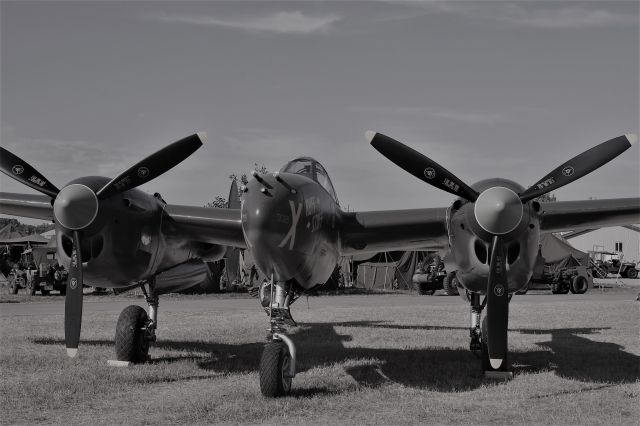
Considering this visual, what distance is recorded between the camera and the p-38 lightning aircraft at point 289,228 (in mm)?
8523

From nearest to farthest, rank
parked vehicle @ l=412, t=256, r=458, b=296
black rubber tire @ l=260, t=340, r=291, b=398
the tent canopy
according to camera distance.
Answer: black rubber tire @ l=260, t=340, r=291, b=398, parked vehicle @ l=412, t=256, r=458, b=296, the tent canopy

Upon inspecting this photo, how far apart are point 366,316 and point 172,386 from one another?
1184 cm

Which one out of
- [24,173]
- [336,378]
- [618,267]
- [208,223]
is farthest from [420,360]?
[618,267]

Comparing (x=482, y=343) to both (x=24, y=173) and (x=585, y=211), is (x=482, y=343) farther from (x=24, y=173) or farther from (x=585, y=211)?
(x=24, y=173)

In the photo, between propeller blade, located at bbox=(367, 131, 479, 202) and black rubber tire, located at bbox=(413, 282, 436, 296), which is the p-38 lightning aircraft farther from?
black rubber tire, located at bbox=(413, 282, 436, 296)

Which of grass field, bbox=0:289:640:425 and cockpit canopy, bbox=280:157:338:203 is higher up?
cockpit canopy, bbox=280:157:338:203

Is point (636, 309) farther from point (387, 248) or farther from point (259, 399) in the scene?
point (259, 399)

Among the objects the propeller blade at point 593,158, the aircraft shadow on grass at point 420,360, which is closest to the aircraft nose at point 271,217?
the aircraft shadow on grass at point 420,360

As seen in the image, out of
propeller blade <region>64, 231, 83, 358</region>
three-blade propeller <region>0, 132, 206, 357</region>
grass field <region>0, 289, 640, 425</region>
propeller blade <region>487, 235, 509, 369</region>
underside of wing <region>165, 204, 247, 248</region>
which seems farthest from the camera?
underside of wing <region>165, 204, 247, 248</region>

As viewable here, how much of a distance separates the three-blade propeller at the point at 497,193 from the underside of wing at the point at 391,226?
3.19ft

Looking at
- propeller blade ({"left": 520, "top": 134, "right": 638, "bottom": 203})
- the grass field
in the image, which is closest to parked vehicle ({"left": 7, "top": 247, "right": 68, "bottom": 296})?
the grass field

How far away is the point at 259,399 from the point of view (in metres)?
8.11

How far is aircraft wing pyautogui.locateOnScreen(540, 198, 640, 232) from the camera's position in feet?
33.2

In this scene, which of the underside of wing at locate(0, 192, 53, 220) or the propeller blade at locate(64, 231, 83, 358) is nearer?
the propeller blade at locate(64, 231, 83, 358)
